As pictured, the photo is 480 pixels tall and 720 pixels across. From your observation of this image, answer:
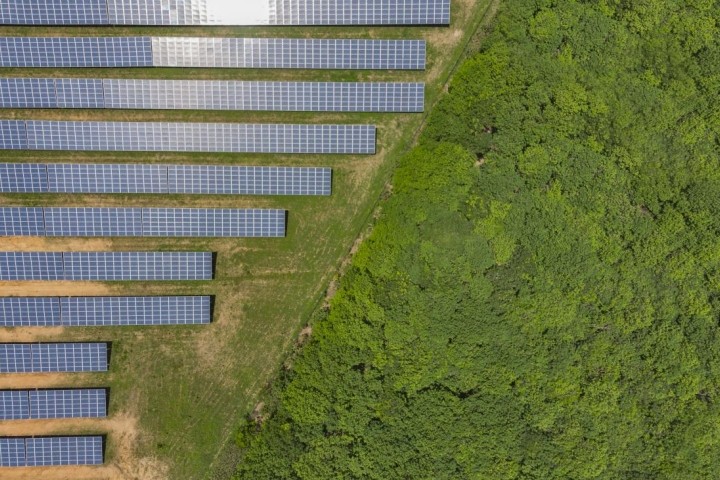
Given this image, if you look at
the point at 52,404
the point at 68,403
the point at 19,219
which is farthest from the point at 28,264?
the point at 68,403

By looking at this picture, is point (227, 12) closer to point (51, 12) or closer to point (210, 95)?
point (210, 95)

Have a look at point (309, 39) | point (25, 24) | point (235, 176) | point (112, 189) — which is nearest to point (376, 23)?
point (309, 39)

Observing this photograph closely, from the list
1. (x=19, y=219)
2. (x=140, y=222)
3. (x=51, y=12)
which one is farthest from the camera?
(x=140, y=222)

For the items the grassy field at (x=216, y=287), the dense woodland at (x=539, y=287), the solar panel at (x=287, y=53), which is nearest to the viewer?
the solar panel at (x=287, y=53)

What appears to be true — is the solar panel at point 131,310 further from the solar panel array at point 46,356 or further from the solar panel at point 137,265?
the solar panel array at point 46,356

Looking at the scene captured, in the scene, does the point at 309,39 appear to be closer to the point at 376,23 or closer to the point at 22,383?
the point at 376,23

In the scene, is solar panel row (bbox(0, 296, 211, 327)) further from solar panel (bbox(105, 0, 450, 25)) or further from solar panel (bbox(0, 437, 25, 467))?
solar panel (bbox(105, 0, 450, 25))

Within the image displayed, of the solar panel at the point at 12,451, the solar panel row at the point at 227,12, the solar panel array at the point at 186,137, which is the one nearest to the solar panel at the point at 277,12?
the solar panel row at the point at 227,12
